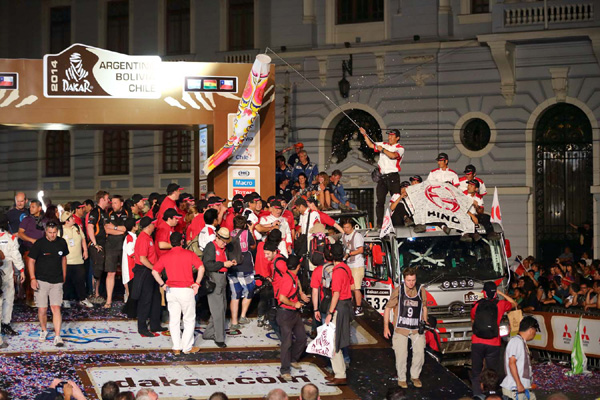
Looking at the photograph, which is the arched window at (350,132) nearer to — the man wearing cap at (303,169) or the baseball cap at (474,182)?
the man wearing cap at (303,169)

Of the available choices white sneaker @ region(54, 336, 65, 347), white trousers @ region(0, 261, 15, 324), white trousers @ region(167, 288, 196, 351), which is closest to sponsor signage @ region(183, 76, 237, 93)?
white trousers @ region(0, 261, 15, 324)

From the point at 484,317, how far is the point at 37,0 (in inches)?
1103

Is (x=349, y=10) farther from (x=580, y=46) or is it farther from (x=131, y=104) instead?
(x=131, y=104)

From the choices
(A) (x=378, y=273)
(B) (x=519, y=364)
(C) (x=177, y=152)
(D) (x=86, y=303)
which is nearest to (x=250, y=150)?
(A) (x=378, y=273)

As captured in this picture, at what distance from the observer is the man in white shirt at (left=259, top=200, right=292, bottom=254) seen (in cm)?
1711

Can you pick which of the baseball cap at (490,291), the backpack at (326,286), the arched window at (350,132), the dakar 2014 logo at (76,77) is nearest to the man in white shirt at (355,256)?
the backpack at (326,286)

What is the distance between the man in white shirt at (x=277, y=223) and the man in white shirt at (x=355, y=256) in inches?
39.2

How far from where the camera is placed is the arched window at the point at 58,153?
36438mm

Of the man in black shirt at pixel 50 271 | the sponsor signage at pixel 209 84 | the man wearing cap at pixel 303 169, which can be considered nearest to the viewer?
the man in black shirt at pixel 50 271

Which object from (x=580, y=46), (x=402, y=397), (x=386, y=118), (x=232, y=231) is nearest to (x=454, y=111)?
(x=386, y=118)

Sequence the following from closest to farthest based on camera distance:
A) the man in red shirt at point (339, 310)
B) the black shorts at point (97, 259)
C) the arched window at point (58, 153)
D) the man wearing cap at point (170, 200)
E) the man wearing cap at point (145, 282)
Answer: the man in red shirt at point (339, 310) → the man wearing cap at point (145, 282) → the man wearing cap at point (170, 200) → the black shorts at point (97, 259) → the arched window at point (58, 153)

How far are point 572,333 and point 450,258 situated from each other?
3.78 meters

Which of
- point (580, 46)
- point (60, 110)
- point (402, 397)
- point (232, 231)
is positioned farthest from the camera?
point (580, 46)

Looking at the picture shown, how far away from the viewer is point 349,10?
31.5 metres
